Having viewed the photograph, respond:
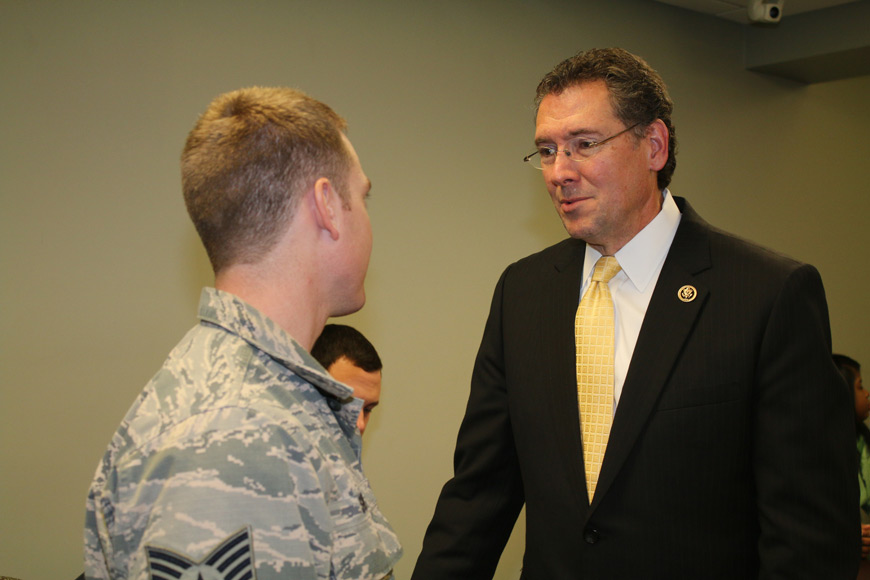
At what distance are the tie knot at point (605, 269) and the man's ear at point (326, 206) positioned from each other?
32.4 inches

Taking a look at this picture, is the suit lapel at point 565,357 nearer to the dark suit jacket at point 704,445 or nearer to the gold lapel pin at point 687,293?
the dark suit jacket at point 704,445

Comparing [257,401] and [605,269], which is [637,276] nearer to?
[605,269]

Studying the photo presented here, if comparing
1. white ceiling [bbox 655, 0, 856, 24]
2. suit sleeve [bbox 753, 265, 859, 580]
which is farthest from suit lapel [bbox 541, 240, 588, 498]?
white ceiling [bbox 655, 0, 856, 24]

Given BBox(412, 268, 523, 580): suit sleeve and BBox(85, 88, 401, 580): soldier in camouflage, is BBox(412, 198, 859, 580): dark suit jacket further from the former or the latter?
BBox(85, 88, 401, 580): soldier in camouflage

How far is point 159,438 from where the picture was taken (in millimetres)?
846

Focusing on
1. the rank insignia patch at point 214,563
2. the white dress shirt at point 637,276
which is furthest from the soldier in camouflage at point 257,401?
the white dress shirt at point 637,276

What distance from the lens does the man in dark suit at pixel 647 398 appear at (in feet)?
4.54

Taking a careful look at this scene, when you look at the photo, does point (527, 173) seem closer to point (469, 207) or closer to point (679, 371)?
point (469, 207)

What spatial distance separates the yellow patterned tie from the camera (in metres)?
1.56

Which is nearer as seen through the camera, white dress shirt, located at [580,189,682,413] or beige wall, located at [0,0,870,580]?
white dress shirt, located at [580,189,682,413]

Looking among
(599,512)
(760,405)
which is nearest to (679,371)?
(760,405)

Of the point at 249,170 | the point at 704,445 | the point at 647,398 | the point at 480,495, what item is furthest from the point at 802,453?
the point at 249,170

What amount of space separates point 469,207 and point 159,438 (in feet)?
8.59

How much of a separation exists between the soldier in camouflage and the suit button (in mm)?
565
